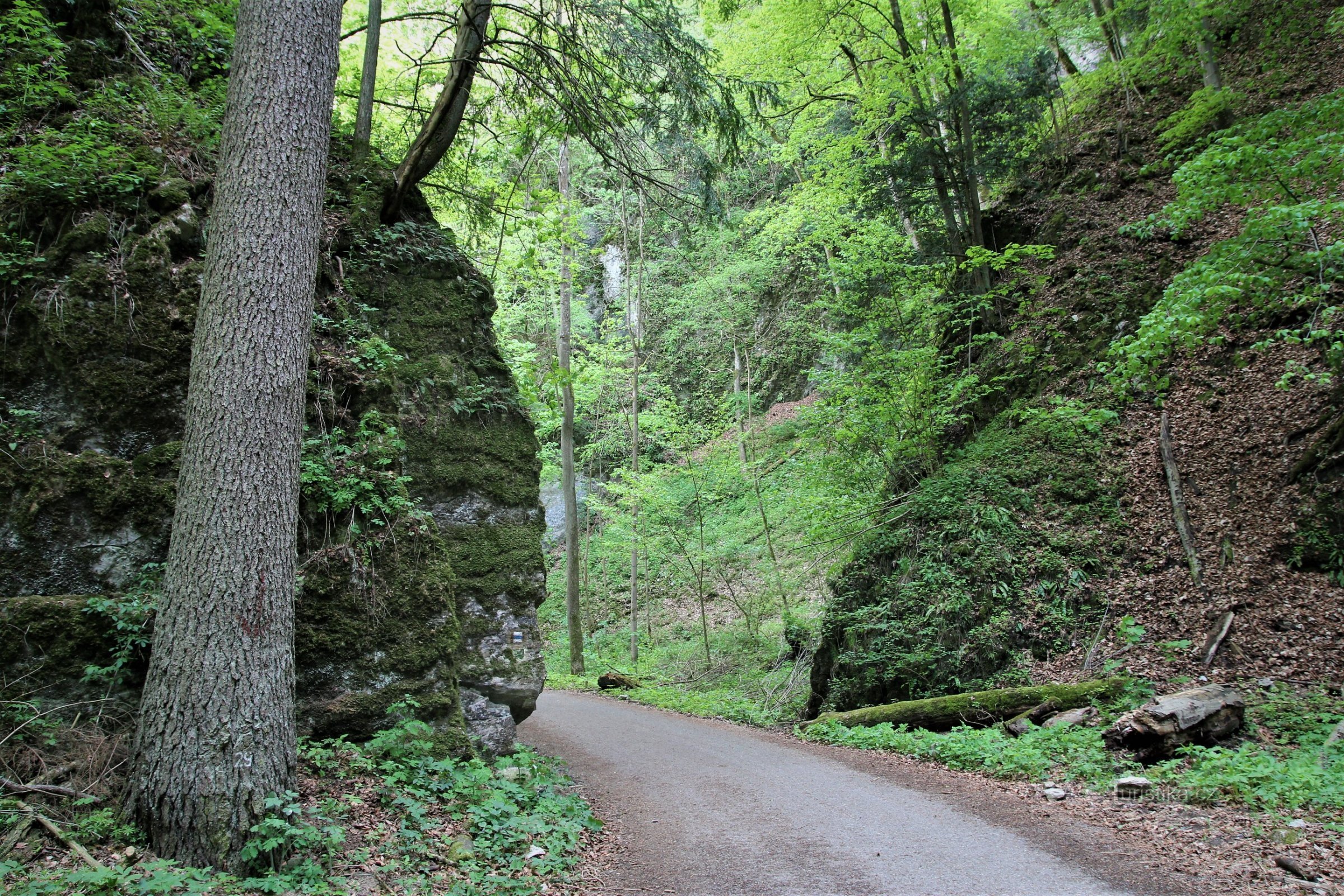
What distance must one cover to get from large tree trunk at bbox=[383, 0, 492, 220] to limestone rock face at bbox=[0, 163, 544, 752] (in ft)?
0.96

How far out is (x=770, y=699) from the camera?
1198 centimetres

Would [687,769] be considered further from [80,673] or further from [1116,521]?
[1116,521]

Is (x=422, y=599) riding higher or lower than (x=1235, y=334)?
lower

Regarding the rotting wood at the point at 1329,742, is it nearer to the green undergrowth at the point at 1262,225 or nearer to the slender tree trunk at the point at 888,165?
the green undergrowth at the point at 1262,225

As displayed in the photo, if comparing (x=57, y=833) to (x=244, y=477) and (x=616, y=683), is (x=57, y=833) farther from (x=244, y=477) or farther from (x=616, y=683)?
(x=616, y=683)

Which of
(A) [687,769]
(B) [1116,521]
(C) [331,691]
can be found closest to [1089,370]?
(B) [1116,521]

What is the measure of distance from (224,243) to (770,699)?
1082cm

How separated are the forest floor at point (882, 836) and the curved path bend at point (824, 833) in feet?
0.05

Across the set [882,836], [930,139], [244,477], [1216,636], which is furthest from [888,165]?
[244,477]

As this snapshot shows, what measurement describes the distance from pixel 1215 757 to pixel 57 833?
7.98m

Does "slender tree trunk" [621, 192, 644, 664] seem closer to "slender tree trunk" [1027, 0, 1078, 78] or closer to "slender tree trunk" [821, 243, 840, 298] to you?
"slender tree trunk" [821, 243, 840, 298]

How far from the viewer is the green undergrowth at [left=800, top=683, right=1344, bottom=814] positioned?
5.01m

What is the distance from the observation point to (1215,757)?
5.59 meters

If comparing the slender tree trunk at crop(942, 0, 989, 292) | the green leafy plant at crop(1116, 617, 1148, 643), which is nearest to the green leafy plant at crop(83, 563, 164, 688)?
the green leafy plant at crop(1116, 617, 1148, 643)
